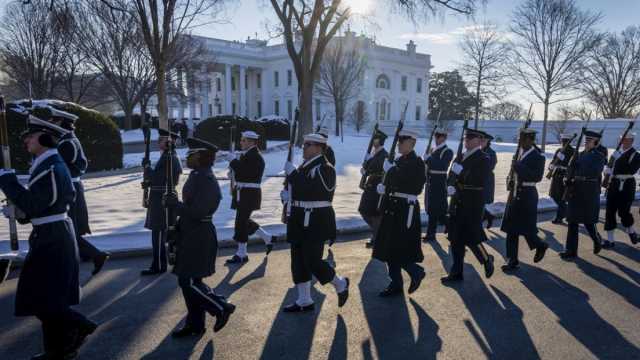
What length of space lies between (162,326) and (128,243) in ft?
10.8

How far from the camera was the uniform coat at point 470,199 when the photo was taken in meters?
6.36

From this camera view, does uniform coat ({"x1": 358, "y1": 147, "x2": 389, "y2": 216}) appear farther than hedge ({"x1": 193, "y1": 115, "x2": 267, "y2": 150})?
No

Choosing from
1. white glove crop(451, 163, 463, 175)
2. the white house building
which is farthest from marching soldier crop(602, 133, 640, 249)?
the white house building

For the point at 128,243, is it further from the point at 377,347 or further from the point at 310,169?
the point at 377,347

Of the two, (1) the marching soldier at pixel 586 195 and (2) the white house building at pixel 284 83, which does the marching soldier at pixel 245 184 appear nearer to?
(1) the marching soldier at pixel 586 195

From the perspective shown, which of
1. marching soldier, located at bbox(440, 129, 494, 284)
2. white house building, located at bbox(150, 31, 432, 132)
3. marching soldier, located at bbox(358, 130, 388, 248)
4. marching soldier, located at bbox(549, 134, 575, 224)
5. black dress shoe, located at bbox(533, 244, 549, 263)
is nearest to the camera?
marching soldier, located at bbox(440, 129, 494, 284)

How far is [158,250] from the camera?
6.52 meters

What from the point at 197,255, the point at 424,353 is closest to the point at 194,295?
the point at 197,255

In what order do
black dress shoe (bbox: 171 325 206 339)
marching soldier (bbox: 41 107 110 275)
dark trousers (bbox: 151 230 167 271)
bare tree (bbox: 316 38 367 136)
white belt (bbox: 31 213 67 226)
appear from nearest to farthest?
1. white belt (bbox: 31 213 67 226)
2. black dress shoe (bbox: 171 325 206 339)
3. marching soldier (bbox: 41 107 110 275)
4. dark trousers (bbox: 151 230 167 271)
5. bare tree (bbox: 316 38 367 136)

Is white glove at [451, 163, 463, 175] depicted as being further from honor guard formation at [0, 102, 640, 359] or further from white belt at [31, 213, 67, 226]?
white belt at [31, 213, 67, 226]

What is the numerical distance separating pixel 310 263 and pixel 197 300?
1.27m

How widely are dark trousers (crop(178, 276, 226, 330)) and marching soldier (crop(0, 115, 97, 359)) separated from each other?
2.77 ft

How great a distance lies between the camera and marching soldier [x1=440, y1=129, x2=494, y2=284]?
20.9ft

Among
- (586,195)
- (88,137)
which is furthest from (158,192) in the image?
(88,137)
